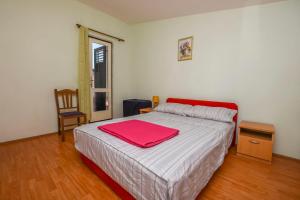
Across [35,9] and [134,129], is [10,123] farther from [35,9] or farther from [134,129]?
[134,129]

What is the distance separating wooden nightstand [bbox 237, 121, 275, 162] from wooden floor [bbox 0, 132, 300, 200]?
12cm

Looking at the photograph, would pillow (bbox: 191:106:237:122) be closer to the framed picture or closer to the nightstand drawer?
the nightstand drawer

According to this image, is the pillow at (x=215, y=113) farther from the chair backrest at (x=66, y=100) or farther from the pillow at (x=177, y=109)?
the chair backrest at (x=66, y=100)

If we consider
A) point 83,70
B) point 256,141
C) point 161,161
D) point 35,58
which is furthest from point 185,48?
point 35,58

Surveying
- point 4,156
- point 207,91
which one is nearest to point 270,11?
point 207,91

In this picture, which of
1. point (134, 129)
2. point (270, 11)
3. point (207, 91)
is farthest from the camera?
point (207, 91)

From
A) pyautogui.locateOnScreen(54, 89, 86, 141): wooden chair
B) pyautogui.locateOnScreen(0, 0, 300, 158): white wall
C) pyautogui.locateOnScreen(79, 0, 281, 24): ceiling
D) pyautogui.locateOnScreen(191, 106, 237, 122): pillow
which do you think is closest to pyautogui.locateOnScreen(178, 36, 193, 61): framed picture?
pyautogui.locateOnScreen(0, 0, 300, 158): white wall

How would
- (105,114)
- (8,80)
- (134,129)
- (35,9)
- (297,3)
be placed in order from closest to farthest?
(134,129) → (297,3) → (8,80) → (35,9) → (105,114)

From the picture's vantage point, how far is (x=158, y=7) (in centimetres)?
285

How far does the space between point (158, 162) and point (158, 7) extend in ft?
9.74

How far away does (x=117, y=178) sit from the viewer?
1249mm

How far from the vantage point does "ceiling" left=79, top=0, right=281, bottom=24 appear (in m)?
2.41

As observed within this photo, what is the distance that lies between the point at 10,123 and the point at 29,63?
1085 millimetres

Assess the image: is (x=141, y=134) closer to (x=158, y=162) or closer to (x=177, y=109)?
(x=158, y=162)
